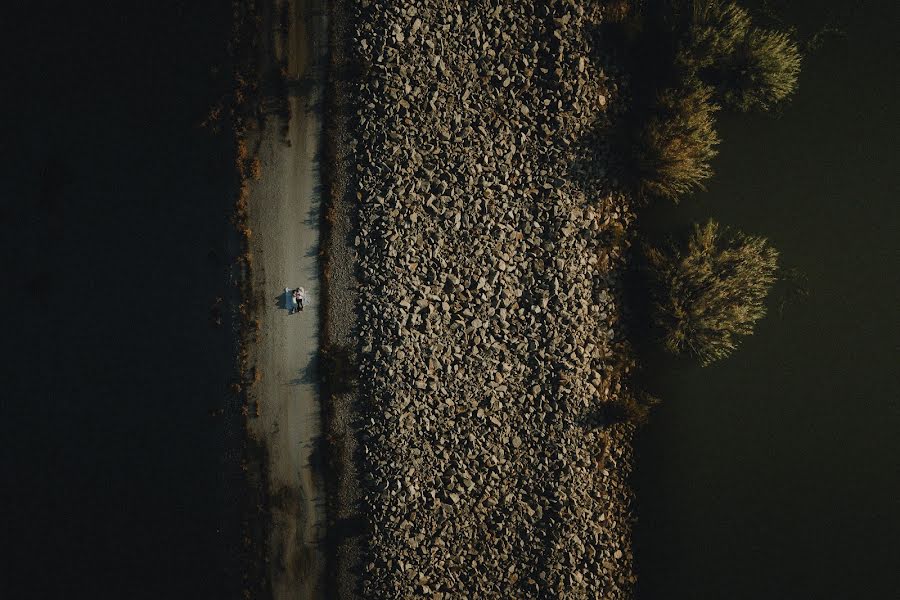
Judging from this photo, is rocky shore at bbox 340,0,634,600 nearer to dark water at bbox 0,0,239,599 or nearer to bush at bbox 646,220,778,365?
bush at bbox 646,220,778,365

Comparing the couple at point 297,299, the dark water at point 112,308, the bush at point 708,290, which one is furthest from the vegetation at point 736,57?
the dark water at point 112,308

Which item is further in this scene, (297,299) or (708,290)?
(708,290)

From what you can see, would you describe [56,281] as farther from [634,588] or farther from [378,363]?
[634,588]

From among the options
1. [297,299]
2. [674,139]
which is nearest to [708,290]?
[674,139]

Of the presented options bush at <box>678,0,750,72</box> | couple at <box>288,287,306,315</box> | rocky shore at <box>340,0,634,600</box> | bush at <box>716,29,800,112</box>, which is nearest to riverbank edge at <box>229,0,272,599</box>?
couple at <box>288,287,306,315</box>

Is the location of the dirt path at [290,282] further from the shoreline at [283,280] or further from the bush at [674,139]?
the bush at [674,139]

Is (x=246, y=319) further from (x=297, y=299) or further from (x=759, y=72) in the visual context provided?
(x=759, y=72)
